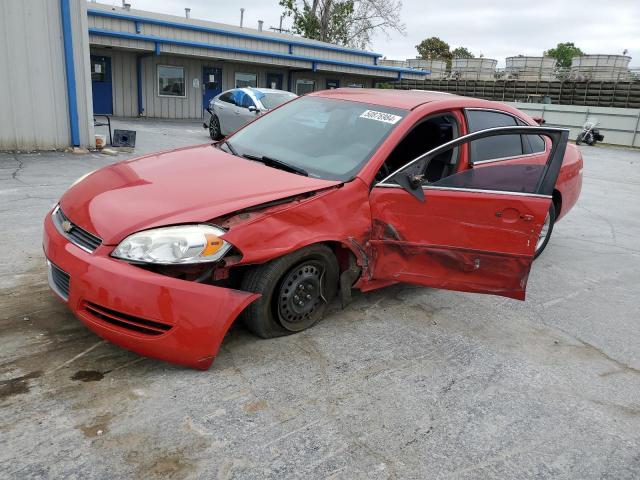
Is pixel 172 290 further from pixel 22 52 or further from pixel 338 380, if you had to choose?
pixel 22 52

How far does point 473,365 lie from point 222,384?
1610mm

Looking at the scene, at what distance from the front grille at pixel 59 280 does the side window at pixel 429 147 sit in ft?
6.77

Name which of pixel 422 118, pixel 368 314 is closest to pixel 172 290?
pixel 368 314

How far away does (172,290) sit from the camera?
2549 millimetres

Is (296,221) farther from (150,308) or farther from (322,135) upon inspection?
(322,135)

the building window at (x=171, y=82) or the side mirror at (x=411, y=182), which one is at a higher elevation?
the building window at (x=171, y=82)

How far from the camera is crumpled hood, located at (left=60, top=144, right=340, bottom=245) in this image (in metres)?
2.76

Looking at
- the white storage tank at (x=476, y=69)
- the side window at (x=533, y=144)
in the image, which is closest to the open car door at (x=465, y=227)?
the side window at (x=533, y=144)

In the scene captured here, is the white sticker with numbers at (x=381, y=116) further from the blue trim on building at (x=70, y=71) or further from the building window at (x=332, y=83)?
the building window at (x=332, y=83)

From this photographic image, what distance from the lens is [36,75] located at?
8.77 meters

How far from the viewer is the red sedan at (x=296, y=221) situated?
Answer: 8.65 feet

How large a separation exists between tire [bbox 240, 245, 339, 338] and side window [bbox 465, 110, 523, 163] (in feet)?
5.22

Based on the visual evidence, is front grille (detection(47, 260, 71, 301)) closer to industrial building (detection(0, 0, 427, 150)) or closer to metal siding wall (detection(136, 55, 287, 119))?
industrial building (detection(0, 0, 427, 150))

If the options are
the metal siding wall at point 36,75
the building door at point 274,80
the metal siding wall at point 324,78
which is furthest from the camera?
the metal siding wall at point 324,78
